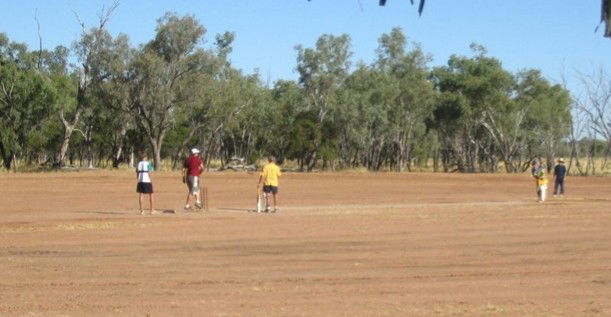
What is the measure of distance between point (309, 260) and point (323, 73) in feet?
217

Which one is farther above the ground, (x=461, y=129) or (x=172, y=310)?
(x=461, y=129)

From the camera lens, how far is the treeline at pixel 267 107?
6469 cm

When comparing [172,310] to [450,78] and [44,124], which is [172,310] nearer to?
[44,124]

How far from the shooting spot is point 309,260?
15.7 metres

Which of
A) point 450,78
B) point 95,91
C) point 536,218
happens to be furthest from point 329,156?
point 536,218

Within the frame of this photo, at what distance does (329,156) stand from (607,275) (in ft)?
207

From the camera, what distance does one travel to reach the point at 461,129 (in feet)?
268

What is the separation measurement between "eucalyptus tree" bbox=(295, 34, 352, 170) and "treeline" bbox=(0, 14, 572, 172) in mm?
107

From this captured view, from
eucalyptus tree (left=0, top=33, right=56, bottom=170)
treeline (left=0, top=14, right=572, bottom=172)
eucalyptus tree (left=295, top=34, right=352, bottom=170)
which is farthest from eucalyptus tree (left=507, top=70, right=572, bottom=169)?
eucalyptus tree (left=0, top=33, right=56, bottom=170)

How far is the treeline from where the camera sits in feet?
212

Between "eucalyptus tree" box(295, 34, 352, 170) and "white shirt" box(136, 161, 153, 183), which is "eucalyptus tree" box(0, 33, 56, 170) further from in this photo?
"white shirt" box(136, 161, 153, 183)

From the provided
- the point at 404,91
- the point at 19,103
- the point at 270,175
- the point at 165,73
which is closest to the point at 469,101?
the point at 404,91

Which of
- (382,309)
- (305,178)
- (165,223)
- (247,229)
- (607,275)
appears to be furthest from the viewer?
(305,178)

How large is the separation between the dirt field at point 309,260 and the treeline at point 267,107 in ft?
104
